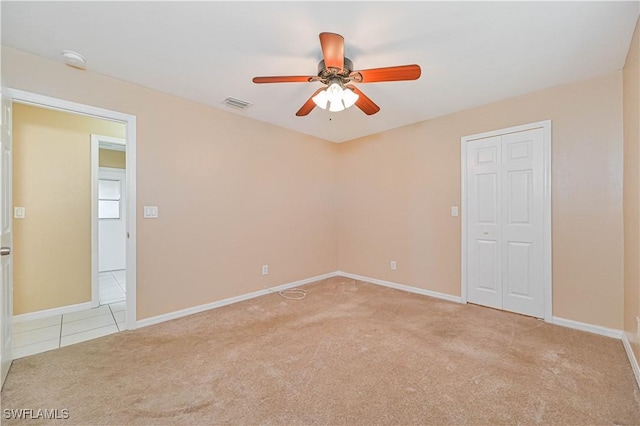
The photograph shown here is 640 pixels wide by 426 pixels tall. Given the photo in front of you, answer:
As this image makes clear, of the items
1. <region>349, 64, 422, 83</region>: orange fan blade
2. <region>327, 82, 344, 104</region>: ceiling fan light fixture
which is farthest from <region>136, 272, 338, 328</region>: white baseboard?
<region>349, 64, 422, 83</region>: orange fan blade

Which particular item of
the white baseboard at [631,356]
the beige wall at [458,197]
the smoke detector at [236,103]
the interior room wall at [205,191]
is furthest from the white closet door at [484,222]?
the smoke detector at [236,103]

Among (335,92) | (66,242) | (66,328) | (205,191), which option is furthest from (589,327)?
(66,242)

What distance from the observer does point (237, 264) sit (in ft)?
11.6

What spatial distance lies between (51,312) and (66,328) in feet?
1.97

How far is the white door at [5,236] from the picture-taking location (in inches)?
70.9

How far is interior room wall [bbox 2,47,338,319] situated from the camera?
2.62 metres

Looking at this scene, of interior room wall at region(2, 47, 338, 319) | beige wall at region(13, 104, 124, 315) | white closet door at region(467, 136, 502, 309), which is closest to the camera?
interior room wall at region(2, 47, 338, 319)

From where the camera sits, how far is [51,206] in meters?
3.13

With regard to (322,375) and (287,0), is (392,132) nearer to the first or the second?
(287,0)

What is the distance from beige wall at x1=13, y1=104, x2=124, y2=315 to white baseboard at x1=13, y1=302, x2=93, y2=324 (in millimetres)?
44

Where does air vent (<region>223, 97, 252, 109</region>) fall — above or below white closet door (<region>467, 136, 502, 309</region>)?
above

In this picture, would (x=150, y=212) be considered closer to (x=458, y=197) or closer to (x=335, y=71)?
(x=335, y=71)

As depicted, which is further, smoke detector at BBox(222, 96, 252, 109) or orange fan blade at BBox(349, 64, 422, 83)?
smoke detector at BBox(222, 96, 252, 109)

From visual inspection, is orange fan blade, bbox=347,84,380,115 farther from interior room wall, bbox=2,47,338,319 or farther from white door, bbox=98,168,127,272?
white door, bbox=98,168,127,272
